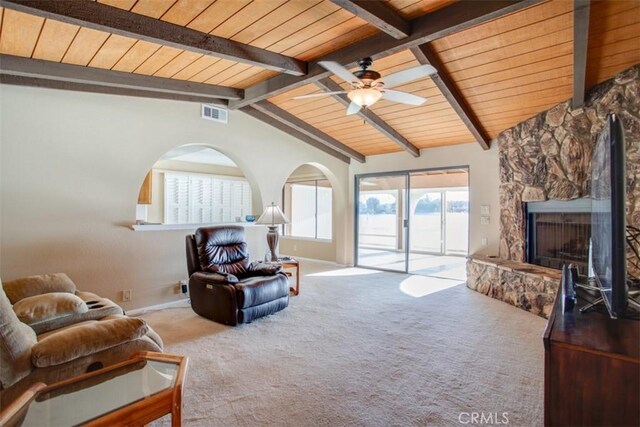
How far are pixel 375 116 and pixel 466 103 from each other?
130 centimetres

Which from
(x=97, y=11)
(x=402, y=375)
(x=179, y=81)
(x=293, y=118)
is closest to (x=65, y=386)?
(x=402, y=375)

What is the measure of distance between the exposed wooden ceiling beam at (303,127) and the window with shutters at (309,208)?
1.52 metres

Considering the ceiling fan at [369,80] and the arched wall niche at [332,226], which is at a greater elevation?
the ceiling fan at [369,80]

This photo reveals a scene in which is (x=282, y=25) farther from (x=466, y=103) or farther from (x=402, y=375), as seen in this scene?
(x=402, y=375)

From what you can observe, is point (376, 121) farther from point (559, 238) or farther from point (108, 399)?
point (108, 399)

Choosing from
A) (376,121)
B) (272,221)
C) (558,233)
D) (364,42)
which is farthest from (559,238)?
(272,221)

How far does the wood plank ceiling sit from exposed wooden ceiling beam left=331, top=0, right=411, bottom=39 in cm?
5

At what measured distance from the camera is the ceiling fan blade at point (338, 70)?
2735 mm

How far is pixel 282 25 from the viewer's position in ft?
9.37

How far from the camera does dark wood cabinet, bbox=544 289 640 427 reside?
1039mm

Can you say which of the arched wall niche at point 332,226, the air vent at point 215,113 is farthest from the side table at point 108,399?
the arched wall niche at point 332,226

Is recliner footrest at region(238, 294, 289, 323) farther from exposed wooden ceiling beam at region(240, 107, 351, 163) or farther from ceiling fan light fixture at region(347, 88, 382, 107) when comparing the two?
exposed wooden ceiling beam at region(240, 107, 351, 163)

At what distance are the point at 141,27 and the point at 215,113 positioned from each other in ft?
7.40

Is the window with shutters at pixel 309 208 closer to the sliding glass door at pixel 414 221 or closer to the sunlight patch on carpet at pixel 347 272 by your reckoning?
the sliding glass door at pixel 414 221
